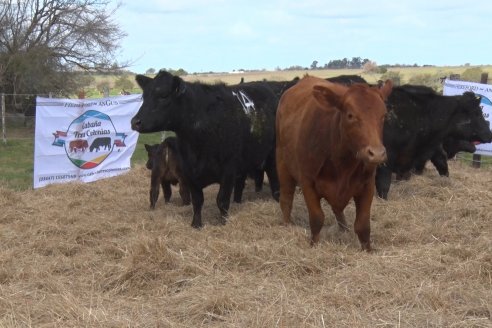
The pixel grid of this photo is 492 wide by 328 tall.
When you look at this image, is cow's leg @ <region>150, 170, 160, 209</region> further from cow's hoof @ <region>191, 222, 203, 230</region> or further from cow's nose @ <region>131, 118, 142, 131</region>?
cow's nose @ <region>131, 118, 142, 131</region>

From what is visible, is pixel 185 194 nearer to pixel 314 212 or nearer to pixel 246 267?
pixel 314 212

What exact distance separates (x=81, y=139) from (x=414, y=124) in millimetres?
5791

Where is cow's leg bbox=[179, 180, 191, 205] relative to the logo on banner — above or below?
below

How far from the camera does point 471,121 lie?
29.0 feet

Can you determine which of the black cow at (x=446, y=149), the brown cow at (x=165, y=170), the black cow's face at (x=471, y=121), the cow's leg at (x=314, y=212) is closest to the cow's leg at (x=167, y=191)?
the brown cow at (x=165, y=170)

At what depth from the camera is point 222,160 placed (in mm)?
6781

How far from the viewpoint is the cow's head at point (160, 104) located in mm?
6469

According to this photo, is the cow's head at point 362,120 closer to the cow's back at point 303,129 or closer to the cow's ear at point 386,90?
the cow's ear at point 386,90

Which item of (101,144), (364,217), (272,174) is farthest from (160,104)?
(101,144)

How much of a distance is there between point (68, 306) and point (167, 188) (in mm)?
4335

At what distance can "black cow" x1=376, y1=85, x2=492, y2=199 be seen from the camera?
7.82 m

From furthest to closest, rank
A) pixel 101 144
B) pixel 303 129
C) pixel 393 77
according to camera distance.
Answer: pixel 393 77
pixel 101 144
pixel 303 129

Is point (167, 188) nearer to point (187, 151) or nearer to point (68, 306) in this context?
point (187, 151)

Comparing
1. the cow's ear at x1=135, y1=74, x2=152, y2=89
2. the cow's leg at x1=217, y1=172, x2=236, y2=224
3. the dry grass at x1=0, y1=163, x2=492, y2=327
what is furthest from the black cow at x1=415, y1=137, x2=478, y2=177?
the cow's ear at x1=135, y1=74, x2=152, y2=89
